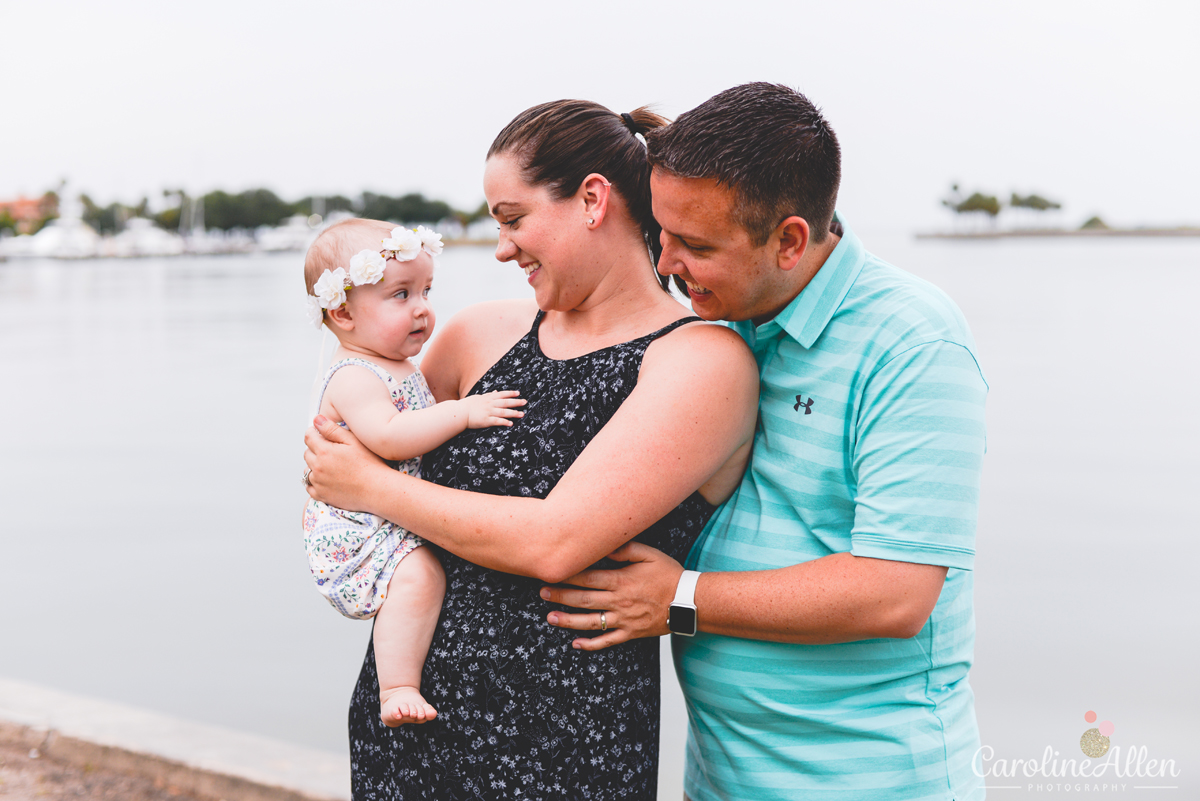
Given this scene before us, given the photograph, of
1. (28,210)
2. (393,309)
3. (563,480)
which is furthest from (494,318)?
(28,210)

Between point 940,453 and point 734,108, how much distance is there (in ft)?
1.95

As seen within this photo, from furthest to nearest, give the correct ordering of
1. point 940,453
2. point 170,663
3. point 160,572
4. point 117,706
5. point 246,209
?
point 246,209 < point 160,572 < point 170,663 < point 117,706 < point 940,453

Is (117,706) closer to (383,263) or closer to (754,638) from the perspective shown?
(383,263)

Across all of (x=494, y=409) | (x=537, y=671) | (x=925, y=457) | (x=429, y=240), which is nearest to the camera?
(x=925, y=457)

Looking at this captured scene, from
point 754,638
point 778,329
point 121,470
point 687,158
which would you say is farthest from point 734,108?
point 121,470

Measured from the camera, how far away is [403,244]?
81.6 inches

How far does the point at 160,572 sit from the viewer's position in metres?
6.21

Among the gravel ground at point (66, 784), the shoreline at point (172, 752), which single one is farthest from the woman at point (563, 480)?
the gravel ground at point (66, 784)

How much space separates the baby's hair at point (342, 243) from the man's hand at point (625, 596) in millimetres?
912

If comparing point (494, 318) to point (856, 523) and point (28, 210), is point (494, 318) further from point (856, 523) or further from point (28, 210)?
point (28, 210)

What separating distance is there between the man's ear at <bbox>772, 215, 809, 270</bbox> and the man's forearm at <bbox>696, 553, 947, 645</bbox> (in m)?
0.46

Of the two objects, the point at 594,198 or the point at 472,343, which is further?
the point at 472,343

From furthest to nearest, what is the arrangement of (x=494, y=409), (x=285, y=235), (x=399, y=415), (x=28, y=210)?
(x=28, y=210)
(x=285, y=235)
(x=399, y=415)
(x=494, y=409)

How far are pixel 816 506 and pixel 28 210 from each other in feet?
440
